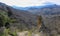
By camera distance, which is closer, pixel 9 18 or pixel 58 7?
pixel 9 18

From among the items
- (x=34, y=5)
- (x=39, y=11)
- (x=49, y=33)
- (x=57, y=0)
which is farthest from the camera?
(x=57, y=0)

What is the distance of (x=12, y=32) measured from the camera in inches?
65.2

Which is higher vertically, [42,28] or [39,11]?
[39,11]

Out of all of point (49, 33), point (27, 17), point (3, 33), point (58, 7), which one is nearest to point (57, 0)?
point (58, 7)

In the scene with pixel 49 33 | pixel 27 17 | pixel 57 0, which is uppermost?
pixel 57 0

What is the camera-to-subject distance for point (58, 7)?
202 cm

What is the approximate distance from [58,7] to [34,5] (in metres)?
0.29

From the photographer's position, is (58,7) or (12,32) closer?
(12,32)

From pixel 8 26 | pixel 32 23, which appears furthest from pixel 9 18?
pixel 32 23

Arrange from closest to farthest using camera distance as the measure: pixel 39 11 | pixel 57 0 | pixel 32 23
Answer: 1. pixel 32 23
2. pixel 39 11
3. pixel 57 0

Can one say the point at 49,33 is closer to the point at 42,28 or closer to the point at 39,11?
the point at 42,28

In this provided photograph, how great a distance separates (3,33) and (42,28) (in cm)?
38

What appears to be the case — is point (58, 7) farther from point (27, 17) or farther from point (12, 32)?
point (12, 32)

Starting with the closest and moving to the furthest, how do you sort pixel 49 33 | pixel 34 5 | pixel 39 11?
1. pixel 49 33
2. pixel 39 11
3. pixel 34 5
